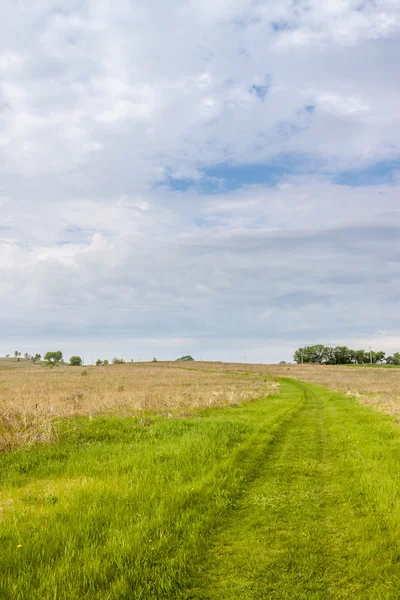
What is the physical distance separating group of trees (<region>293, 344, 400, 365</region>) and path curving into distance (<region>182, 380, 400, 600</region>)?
183 metres

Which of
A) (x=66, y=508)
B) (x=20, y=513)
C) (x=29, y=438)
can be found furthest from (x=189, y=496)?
(x=29, y=438)

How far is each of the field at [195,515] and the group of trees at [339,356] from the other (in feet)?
595

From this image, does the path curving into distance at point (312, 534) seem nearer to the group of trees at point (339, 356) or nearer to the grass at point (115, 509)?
the grass at point (115, 509)

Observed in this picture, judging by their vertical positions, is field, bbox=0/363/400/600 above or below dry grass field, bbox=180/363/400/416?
above

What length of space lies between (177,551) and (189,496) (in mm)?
2276

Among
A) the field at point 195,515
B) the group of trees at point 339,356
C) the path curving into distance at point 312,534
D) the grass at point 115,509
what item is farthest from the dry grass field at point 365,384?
the group of trees at point 339,356

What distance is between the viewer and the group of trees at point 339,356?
606 ft

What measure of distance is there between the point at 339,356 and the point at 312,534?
191280mm

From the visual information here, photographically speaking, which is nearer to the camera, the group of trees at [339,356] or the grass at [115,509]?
the grass at [115,509]

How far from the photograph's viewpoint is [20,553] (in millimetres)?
6234

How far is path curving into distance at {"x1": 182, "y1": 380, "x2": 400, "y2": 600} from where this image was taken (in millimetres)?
5656

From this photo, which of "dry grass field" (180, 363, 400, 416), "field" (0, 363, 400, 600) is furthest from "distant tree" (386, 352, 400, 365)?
"field" (0, 363, 400, 600)

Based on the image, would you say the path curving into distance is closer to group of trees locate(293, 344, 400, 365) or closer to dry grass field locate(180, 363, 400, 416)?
dry grass field locate(180, 363, 400, 416)

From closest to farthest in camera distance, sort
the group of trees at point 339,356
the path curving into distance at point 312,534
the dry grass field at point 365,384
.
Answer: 1. the path curving into distance at point 312,534
2. the dry grass field at point 365,384
3. the group of trees at point 339,356
